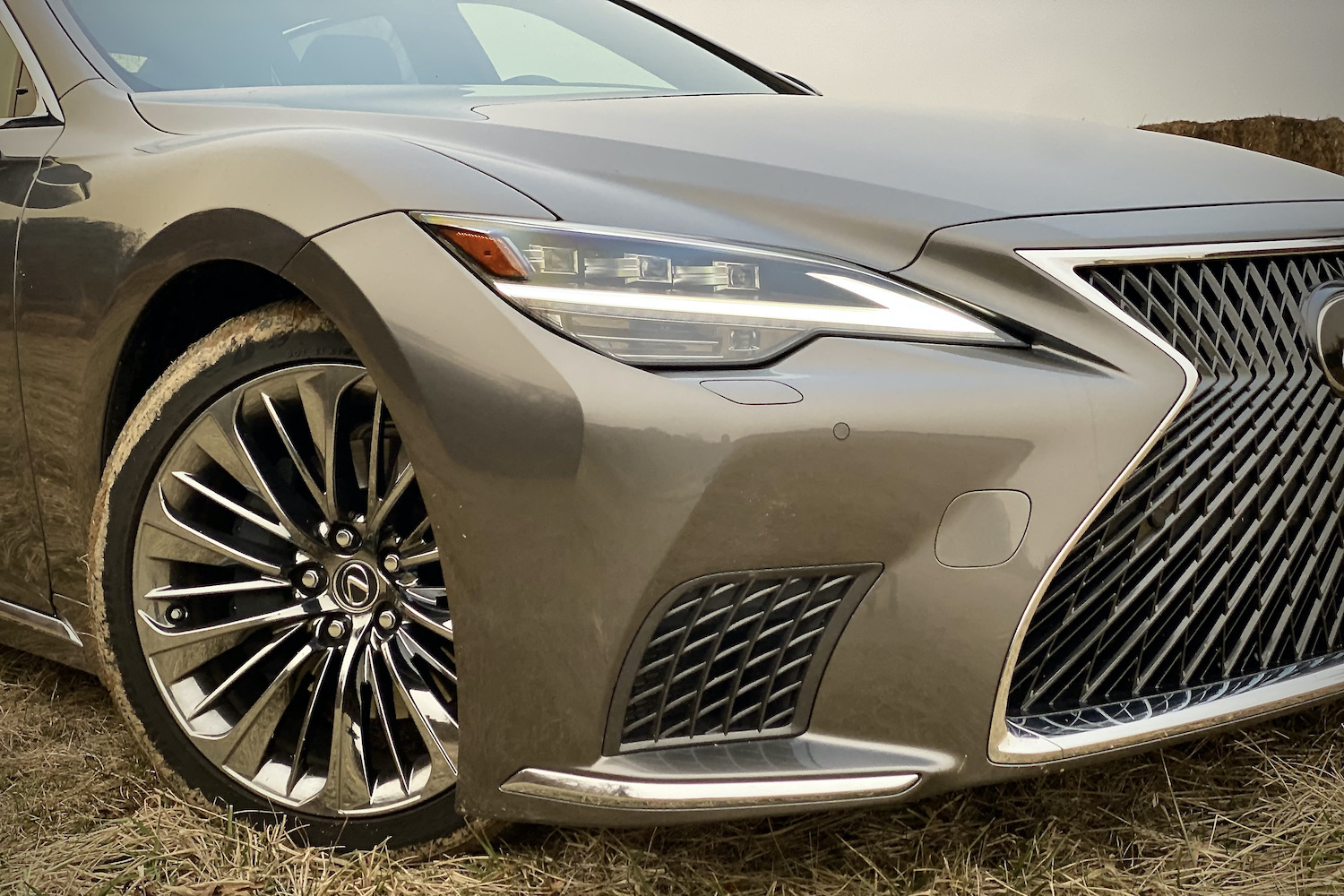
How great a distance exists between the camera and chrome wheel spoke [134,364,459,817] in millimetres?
1526

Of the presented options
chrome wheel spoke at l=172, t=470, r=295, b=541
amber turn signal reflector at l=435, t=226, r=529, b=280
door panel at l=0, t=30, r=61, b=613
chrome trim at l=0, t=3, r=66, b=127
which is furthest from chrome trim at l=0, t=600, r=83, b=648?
amber turn signal reflector at l=435, t=226, r=529, b=280

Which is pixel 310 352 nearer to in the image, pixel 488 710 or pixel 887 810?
pixel 488 710

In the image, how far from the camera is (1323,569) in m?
1.49

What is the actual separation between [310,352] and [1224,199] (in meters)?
1.22

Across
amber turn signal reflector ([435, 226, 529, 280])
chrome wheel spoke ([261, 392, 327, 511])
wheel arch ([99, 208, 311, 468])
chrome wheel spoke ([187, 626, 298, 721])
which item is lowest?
chrome wheel spoke ([187, 626, 298, 721])

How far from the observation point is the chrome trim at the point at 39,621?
6.43 feet

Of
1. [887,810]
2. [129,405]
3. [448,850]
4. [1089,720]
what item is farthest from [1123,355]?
[129,405]

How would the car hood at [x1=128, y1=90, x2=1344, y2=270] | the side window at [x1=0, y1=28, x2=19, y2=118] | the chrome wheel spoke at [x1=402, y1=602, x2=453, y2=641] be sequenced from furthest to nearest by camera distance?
1. the side window at [x1=0, y1=28, x2=19, y2=118]
2. the chrome wheel spoke at [x1=402, y1=602, x2=453, y2=641]
3. the car hood at [x1=128, y1=90, x2=1344, y2=270]

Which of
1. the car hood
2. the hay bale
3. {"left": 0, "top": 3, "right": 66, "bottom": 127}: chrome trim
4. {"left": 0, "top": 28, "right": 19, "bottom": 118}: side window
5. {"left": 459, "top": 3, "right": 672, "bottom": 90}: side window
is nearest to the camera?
the car hood

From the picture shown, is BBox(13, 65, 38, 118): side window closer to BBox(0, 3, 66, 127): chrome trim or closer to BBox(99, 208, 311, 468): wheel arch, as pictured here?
BBox(0, 3, 66, 127): chrome trim

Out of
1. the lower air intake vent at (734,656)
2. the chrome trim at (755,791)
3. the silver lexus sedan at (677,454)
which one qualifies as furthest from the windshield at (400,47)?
the chrome trim at (755,791)

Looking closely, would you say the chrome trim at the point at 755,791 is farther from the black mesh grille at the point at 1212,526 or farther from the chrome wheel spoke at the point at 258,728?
the chrome wheel spoke at the point at 258,728

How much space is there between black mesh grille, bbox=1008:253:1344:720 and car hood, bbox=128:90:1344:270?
170 millimetres

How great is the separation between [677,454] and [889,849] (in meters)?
0.71
